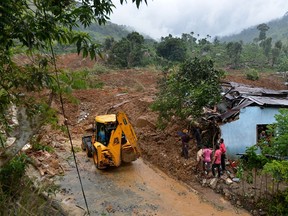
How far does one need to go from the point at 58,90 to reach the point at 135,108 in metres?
16.9

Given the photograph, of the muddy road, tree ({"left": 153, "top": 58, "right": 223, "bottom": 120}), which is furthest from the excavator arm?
tree ({"left": 153, "top": 58, "right": 223, "bottom": 120})

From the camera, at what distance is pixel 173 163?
12.9m

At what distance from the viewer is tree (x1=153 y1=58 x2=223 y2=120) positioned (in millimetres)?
13406

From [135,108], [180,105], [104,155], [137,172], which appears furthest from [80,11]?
[135,108]

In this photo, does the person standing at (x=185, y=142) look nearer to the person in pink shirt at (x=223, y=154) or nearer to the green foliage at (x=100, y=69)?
the person in pink shirt at (x=223, y=154)

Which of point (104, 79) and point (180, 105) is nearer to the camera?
point (180, 105)

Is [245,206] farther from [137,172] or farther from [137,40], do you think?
[137,40]

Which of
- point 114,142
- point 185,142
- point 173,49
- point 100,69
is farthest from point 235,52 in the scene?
point 114,142

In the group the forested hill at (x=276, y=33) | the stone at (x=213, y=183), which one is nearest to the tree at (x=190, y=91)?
the stone at (x=213, y=183)

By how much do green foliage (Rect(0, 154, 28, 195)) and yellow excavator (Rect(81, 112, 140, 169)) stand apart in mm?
4427

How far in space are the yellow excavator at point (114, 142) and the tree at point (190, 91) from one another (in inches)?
123

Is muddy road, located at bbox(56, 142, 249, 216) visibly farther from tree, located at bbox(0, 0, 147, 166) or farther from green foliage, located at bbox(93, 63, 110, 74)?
green foliage, located at bbox(93, 63, 110, 74)

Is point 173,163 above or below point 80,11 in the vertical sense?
below

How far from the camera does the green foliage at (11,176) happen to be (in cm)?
632
